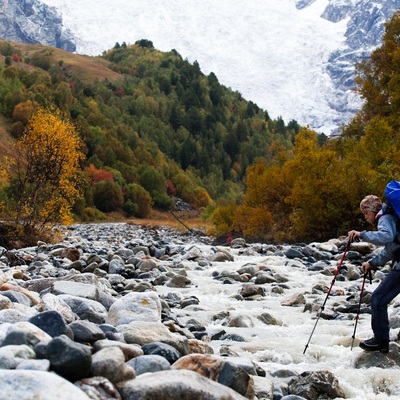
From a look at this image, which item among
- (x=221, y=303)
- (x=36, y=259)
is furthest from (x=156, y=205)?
(x=221, y=303)

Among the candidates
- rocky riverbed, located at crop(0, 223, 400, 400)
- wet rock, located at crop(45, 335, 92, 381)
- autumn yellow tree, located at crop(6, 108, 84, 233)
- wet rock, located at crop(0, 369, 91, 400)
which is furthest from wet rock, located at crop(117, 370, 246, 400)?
autumn yellow tree, located at crop(6, 108, 84, 233)

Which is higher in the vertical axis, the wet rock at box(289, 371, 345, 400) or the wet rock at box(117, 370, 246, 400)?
the wet rock at box(117, 370, 246, 400)

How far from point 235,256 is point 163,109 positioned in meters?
109

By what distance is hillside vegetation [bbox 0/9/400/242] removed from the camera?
24.7 metres

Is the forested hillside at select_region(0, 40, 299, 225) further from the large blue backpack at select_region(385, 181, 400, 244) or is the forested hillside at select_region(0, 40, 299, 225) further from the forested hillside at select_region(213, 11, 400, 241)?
the large blue backpack at select_region(385, 181, 400, 244)

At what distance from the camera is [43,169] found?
22.0 m

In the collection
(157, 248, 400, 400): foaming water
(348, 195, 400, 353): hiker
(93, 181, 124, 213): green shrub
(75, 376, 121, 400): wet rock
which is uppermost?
(348, 195, 400, 353): hiker

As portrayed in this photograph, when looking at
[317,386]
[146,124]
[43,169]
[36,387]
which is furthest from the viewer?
[146,124]

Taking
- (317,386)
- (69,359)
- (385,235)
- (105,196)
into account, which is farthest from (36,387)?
(105,196)

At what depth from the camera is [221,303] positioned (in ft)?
35.9

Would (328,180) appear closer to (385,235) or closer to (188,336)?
(188,336)

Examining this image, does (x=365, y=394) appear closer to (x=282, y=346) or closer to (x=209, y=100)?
(x=282, y=346)

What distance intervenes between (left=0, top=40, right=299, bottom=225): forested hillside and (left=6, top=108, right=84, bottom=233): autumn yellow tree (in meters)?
19.6

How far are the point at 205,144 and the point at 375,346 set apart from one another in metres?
113
